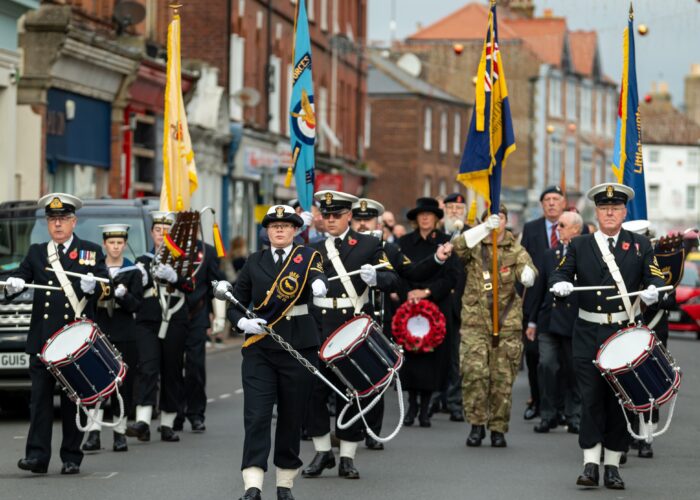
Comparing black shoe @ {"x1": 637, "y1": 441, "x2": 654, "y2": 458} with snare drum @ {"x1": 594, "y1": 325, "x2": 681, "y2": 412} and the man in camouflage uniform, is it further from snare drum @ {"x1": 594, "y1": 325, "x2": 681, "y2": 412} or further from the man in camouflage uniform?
snare drum @ {"x1": 594, "y1": 325, "x2": 681, "y2": 412}

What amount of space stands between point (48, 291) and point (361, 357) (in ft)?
8.13

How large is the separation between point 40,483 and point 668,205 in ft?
348

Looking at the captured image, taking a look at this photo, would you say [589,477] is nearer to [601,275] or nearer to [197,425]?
[601,275]

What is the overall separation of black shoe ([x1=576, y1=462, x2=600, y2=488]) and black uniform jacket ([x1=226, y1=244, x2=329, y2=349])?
6.95 feet

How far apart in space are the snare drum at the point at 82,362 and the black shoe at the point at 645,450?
426 cm

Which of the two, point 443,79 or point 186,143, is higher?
point 443,79

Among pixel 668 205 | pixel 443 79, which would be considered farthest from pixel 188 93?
pixel 668 205

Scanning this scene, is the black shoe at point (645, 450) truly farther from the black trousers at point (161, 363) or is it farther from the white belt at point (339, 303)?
the black trousers at point (161, 363)

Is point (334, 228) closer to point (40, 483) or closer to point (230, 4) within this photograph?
point (40, 483)

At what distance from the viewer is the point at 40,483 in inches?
469

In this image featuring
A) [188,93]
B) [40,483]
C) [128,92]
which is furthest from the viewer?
[188,93]

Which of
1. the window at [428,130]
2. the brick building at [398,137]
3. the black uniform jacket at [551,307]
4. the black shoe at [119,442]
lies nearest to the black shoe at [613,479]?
the black uniform jacket at [551,307]

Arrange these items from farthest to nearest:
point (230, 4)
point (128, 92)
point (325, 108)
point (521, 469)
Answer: point (325, 108), point (230, 4), point (128, 92), point (521, 469)

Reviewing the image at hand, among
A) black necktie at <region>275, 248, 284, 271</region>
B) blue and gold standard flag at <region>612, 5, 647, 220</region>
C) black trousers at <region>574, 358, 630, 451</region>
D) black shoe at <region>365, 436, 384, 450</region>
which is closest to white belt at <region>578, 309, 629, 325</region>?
black trousers at <region>574, 358, 630, 451</region>
